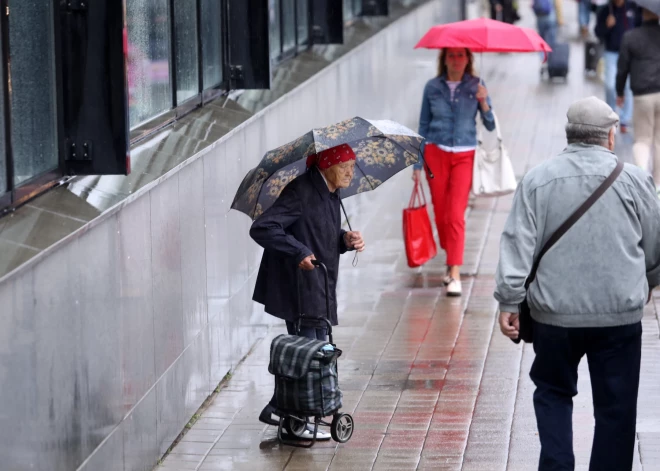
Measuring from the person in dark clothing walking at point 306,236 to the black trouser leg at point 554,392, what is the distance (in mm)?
1256

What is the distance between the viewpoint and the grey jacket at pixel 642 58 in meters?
11.9

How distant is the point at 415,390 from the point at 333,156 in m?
1.73

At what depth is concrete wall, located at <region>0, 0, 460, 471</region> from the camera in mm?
4547

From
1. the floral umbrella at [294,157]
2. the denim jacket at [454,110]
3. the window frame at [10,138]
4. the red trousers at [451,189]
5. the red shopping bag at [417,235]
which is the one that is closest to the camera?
the window frame at [10,138]

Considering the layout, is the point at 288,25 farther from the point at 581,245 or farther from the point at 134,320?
the point at 581,245

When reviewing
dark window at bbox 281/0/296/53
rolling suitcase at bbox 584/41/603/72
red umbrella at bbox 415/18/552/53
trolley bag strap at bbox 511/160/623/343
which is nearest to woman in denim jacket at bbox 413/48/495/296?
red umbrella at bbox 415/18/552/53

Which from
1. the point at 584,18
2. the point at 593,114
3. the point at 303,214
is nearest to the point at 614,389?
the point at 593,114

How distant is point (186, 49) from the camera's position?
7863mm

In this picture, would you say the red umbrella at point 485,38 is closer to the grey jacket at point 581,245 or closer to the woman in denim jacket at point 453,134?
the woman in denim jacket at point 453,134

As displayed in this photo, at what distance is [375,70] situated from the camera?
44.0ft

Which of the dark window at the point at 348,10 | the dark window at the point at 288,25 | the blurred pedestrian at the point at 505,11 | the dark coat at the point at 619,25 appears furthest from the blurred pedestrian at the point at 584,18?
the dark window at the point at 288,25

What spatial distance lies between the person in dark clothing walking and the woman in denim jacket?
3354 millimetres

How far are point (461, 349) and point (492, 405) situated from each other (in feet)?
3.87

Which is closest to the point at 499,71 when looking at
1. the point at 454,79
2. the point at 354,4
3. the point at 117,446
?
the point at 354,4
